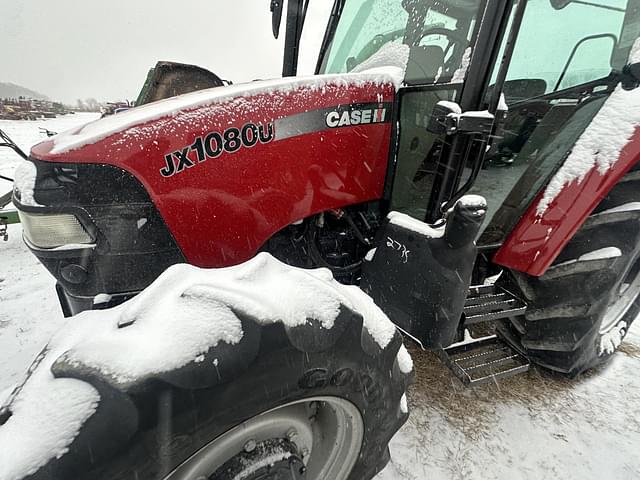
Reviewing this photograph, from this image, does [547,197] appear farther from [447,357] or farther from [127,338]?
[127,338]

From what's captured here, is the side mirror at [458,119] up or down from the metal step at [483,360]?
up

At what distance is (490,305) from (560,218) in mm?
489

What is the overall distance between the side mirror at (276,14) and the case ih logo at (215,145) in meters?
0.72

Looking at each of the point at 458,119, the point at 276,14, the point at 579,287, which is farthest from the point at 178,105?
the point at 579,287

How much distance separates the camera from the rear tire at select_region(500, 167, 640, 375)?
1722 mm

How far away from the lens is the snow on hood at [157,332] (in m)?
0.63

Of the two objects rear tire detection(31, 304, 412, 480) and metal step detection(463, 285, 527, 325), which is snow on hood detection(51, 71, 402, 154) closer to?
rear tire detection(31, 304, 412, 480)

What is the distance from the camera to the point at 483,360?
71.3 inches

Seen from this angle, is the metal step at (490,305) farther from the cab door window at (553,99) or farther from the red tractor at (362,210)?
the cab door window at (553,99)

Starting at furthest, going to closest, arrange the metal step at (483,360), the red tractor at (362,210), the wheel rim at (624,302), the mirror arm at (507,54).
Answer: the wheel rim at (624,302), the metal step at (483,360), the mirror arm at (507,54), the red tractor at (362,210)

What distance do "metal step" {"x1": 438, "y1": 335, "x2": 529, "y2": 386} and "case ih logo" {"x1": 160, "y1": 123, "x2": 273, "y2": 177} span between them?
1.19 m

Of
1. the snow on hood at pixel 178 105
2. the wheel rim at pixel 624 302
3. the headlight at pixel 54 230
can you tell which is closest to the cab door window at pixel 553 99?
the snow on hood at pixel 178 105

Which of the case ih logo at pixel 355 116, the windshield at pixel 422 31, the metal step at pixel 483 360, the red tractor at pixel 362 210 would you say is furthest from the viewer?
the metal step at pixel 483 360

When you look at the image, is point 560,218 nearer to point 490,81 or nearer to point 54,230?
point 490,81
